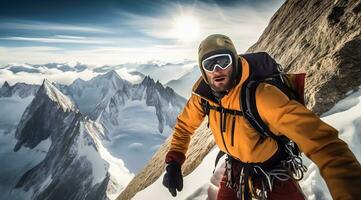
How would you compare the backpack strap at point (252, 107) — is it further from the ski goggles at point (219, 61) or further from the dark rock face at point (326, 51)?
the dark rock face at point (326, 51)

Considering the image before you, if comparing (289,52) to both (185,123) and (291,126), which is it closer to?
(185,123)

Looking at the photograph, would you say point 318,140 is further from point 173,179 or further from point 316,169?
point 316,169

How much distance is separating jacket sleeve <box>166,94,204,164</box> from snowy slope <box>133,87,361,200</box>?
1407mm

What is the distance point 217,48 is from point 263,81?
36.1 inches

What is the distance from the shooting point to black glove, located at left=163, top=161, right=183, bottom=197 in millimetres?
5832

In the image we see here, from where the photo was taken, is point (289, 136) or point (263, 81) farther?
point (263, 81)

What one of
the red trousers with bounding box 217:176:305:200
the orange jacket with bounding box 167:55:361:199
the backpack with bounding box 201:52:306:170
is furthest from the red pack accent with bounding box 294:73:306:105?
the red trousers with bounding box 217:176:305:200

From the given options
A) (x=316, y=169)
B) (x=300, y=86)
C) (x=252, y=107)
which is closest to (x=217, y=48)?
(x=252, y=107)

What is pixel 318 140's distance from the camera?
11.3ft

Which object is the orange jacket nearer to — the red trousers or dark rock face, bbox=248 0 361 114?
the red trousers

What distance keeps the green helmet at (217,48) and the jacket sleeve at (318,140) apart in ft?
2.85

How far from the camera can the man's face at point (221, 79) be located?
4.75 m

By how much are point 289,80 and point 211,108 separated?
1.23 meters

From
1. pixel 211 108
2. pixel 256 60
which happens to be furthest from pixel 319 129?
pixel 211 108
